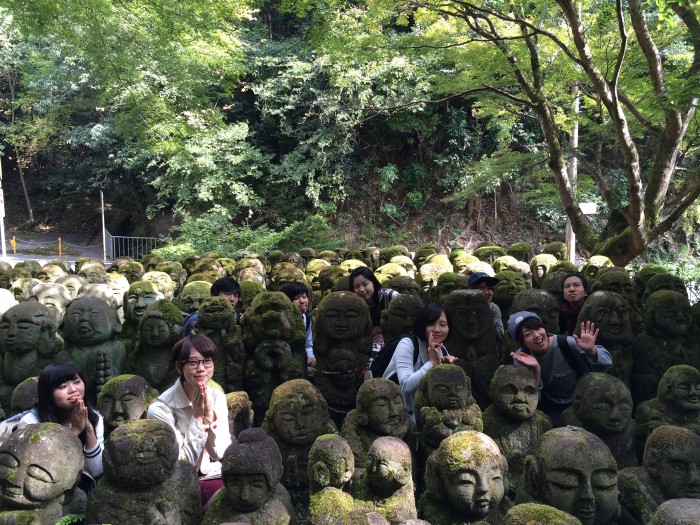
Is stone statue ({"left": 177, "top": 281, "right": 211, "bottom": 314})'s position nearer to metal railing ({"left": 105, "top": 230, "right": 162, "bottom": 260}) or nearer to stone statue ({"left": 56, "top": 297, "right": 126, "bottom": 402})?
stone statue ({"left": 56, "top": 297, "right": 126, "bottom": 402})

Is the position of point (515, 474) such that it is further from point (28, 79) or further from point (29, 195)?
point (29, 195)

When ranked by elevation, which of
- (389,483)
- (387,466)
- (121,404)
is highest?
(121,404)

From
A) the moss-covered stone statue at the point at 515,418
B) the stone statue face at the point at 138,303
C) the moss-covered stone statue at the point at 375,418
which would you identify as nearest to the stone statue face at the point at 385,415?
the moss-covered stone statue at the point at 375,418

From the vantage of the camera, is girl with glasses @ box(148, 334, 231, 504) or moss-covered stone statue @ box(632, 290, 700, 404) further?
moss-covered stone statue @ box(632, 290, 700, 404)

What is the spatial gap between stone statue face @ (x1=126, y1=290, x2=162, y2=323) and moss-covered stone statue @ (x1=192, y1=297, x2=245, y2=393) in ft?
4.86

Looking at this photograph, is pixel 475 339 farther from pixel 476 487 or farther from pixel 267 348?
pixel 476 487

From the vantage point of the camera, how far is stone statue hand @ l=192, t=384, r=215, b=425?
3.62m

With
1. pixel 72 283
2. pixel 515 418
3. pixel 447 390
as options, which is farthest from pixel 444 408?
pixel 72 283

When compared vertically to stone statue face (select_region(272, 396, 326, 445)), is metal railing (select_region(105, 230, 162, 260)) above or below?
below

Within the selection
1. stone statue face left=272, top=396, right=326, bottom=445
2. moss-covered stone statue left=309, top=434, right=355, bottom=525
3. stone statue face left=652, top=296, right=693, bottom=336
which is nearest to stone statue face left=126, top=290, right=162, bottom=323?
stone statue face left=272, top=396, right=326, bottom=445

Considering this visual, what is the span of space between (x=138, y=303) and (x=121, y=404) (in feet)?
9.51

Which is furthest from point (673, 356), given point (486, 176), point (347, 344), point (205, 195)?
point (205, 195)

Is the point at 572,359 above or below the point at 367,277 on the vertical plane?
below

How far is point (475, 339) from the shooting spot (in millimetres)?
5309
